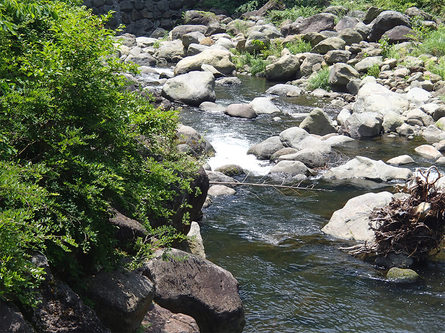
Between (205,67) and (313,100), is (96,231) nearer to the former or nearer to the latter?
(313,100)

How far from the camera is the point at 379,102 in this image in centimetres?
1639

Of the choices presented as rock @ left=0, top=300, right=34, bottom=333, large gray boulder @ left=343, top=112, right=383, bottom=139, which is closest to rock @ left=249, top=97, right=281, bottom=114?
large gray boulder @ left=343, top=112, right=383, bottom=139

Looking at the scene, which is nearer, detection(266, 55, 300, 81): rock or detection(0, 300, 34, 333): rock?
detection(0, 300, 34, 333): rock

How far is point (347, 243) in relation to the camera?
836 centimetres

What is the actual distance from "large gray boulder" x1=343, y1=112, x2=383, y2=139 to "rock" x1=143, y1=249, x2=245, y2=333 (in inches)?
402

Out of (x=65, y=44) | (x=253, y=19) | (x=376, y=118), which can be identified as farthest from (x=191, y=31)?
(x=65, y=44)

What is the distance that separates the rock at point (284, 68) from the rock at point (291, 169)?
35.8ft

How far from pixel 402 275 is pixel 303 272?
4.26ft

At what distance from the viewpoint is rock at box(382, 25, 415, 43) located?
75.2 ft

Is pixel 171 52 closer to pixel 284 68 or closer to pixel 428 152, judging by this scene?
pixel 284 68

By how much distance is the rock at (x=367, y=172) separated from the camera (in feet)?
37.6

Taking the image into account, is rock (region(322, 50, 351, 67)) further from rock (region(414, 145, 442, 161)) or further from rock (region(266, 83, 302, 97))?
rock (region(414, 145, 442, 161))

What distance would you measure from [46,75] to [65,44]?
0.37m

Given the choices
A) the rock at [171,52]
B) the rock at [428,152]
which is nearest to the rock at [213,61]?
the rock at [171,52]
